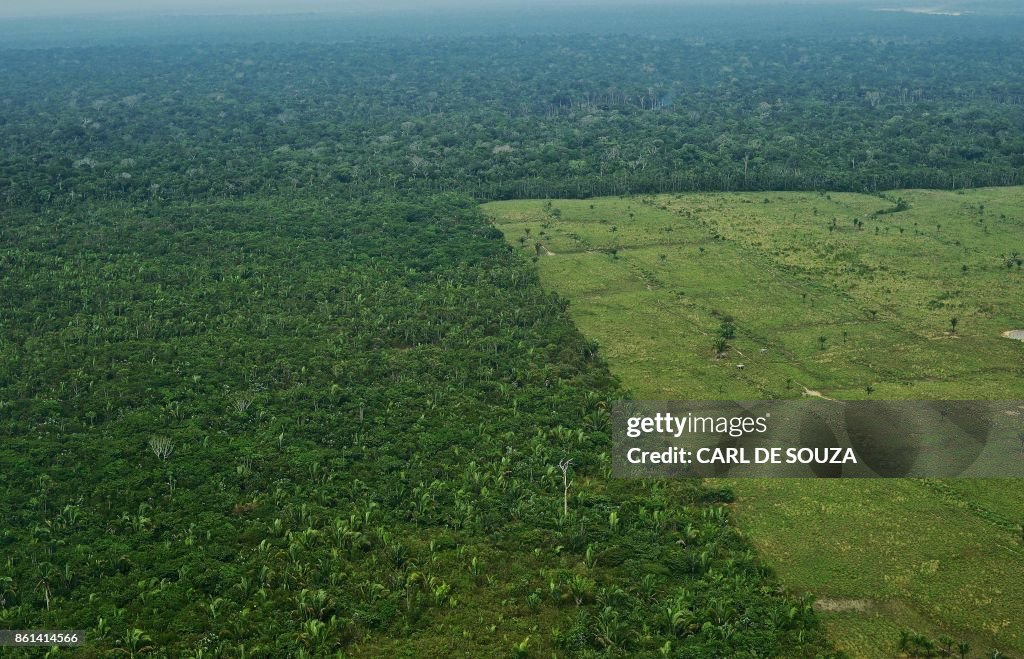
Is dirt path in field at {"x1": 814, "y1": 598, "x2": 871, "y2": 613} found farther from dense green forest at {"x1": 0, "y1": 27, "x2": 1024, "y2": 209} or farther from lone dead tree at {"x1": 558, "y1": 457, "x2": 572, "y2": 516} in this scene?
dense green forest at {"x1": 0, "y1": 27, "x2": 1024, "y2": 209}

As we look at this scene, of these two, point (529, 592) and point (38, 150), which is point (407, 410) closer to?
point (529, 592)

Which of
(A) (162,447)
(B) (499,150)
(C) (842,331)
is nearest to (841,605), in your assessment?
(A) (162,447)

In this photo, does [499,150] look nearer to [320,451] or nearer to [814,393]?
[814,393]

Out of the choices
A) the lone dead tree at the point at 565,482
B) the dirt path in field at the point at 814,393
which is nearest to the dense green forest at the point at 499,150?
the dirt path in field at the point at 814,393

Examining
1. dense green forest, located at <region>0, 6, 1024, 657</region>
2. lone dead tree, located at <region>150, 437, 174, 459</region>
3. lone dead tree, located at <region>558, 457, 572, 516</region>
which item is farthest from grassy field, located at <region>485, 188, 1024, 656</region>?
lone dead tree, located at <region>150, 437, 174, 459</region>

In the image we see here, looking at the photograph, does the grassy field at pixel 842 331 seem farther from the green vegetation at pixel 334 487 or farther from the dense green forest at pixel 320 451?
the green vegetation at pixel 334 487

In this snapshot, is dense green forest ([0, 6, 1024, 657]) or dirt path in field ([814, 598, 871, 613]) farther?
dirt path in field ([814, 598, 871, 613])
